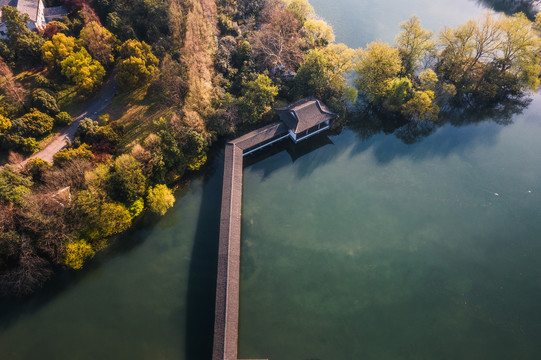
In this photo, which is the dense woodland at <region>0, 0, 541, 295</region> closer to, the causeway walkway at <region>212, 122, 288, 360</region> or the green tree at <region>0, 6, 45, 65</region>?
the green tree at <region>0, 6, 45, 65</region>

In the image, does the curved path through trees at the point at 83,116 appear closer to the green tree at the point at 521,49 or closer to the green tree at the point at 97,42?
the green tree at the point at 97,42

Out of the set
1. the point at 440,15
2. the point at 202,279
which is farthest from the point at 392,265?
the point at 440,15

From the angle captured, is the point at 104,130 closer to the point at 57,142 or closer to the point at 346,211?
the point at 57,142

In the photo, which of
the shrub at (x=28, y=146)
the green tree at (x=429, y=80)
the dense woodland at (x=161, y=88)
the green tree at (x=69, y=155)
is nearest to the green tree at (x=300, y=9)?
the dense woodland at (x=161, y=88)

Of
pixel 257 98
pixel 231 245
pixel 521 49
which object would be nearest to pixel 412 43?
pixel 521 49

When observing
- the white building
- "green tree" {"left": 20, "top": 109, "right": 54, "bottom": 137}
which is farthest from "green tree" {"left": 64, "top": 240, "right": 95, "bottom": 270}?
the white building

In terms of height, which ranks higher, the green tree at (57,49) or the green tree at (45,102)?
the green tree at (57,49)
